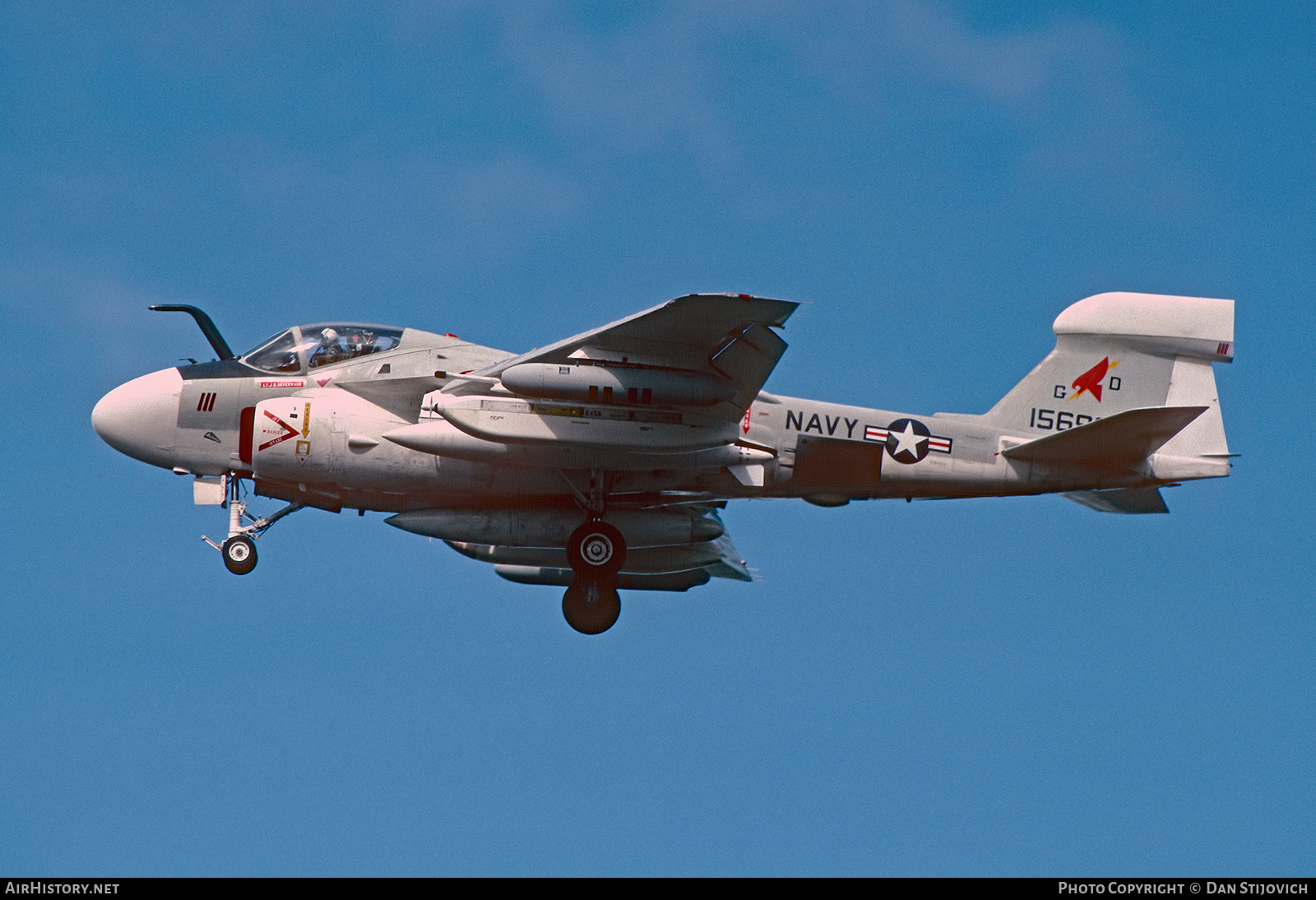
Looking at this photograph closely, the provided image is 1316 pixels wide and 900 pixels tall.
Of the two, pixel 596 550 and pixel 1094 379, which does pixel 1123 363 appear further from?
Answer: pixel 596 550

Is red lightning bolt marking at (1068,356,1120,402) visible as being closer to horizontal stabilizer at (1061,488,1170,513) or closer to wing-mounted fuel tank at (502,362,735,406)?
horizontal stabilizer at (1061,488,1170,513)

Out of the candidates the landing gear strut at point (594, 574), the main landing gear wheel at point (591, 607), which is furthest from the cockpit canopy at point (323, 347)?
the main landing gear wheel at point (591, 607)

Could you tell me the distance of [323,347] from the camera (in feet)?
63.2

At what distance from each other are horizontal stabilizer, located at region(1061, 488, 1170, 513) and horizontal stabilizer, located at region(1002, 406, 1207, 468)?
0.58 m

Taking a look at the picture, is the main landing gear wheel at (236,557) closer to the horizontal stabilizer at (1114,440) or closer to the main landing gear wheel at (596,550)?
the main landing gear wheel at (596,550)

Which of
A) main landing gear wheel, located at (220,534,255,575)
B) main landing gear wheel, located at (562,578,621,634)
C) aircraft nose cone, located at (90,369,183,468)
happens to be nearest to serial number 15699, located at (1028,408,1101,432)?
main landing gear wheel, located at (562,578,621,634)

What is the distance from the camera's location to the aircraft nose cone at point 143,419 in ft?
62.5

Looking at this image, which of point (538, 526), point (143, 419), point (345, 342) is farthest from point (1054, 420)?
point (143, 419)

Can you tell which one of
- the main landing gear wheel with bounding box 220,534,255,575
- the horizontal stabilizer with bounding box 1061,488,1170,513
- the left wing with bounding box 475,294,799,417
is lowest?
the main landing gear wheel with bounding box 220,534,255,575

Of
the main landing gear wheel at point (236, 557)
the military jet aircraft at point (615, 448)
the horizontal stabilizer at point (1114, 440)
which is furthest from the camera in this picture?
the main landing gear wheel at point (236, 557)

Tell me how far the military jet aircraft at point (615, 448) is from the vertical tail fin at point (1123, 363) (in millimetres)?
24

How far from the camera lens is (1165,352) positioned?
1961cm

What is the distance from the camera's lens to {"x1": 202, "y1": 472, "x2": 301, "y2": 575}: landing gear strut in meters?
18.9

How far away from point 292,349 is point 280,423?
1.36 m
